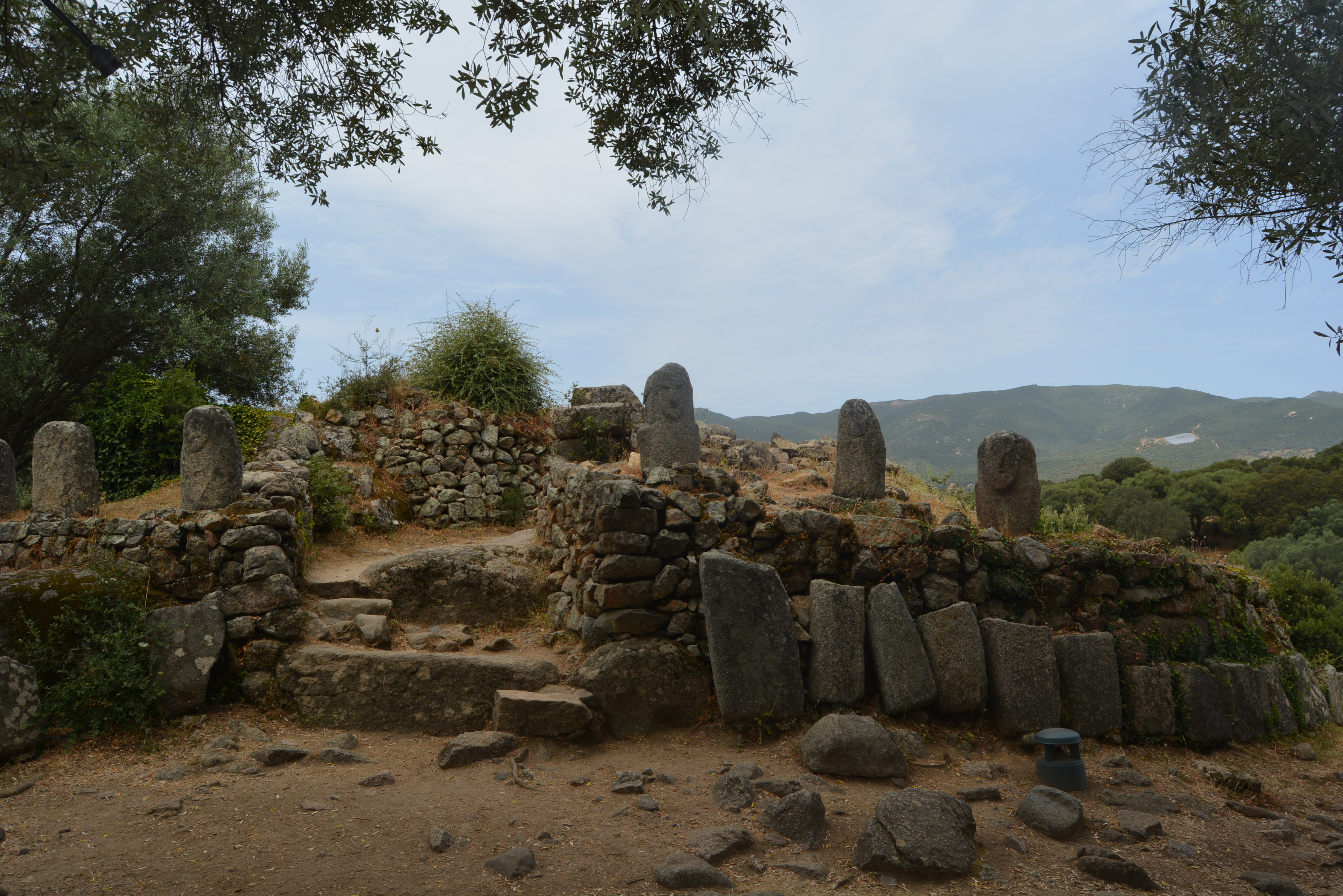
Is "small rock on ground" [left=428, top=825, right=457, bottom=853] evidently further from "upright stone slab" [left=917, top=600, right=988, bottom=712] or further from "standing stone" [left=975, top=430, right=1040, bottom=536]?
"standing stone" [left=975, top=430, right=1040, bottom=536]

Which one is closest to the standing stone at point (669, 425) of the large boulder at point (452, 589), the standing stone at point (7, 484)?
the large boulder at point (452, 589)

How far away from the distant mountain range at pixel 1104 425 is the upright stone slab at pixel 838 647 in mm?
30951

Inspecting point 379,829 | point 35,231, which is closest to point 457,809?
point 379,829

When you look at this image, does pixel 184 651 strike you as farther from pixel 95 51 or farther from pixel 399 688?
pixel 95 51

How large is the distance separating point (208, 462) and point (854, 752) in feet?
21.9

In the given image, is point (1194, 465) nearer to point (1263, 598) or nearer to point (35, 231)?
point (1263, 598)

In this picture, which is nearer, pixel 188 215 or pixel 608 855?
pixel 608 855

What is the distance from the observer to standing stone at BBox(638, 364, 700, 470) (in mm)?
8617

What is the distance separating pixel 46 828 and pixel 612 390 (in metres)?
9.60

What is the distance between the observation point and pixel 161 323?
1591cm

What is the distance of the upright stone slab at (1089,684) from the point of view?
6453mm

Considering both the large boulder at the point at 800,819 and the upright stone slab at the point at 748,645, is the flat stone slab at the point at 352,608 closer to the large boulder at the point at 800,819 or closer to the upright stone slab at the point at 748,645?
the upright stone slab at the point at 748,645

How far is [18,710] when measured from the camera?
573cm

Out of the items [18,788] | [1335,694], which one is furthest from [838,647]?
[1335,694]
